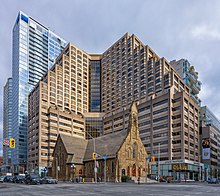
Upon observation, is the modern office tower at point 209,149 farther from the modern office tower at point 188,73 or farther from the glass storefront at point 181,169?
the modern office tower at point 188,73

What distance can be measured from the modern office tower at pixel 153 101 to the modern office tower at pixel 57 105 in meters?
15.3

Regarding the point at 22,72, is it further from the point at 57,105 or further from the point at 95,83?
the point at 95,83

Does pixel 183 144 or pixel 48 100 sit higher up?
pixel 48 100

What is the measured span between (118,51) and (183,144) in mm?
80086

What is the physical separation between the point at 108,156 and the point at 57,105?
93.5m

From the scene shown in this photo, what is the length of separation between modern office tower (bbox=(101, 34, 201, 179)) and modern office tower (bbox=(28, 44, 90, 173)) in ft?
50.2

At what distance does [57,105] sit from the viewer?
508ft

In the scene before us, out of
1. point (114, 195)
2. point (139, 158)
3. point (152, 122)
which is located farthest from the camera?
point (152, 122)

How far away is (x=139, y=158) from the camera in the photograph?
7169cm

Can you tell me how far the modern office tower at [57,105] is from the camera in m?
135

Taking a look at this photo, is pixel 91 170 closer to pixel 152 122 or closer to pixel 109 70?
pixel 152 122

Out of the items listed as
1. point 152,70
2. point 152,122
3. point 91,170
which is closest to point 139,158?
point 91,170

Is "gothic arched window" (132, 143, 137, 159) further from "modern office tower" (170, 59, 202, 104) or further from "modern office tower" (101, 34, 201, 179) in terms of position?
"modern office tower" (170, 59, 202, 104)

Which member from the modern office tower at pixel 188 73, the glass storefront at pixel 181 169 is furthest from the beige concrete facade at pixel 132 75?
the glass storefront at pixel 181 169
